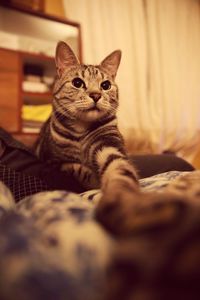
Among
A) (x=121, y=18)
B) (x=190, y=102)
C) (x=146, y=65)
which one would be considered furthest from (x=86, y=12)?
(x=190, y=102)

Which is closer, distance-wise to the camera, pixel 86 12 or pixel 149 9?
pixel 86 12

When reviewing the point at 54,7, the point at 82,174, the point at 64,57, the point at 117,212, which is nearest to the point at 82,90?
the point at 64,57

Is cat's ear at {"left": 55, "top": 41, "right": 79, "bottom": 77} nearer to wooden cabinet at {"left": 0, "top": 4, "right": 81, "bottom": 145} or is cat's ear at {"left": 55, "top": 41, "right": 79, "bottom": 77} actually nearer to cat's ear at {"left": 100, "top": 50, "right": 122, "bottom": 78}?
cat's ear at {"left": 100, "top": 50, "right": 122, "bottom": 78}

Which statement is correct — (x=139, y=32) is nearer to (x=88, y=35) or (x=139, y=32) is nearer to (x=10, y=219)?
(x=88, y=35)

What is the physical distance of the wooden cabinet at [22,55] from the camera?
1.73 metres

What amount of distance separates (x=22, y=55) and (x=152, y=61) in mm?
1114

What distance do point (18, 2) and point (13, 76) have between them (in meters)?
0.46

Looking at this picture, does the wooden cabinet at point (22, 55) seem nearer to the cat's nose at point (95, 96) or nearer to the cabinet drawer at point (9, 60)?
the cabinet drawer at point (9, 60)

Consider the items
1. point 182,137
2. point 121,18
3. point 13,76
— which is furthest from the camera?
point 182,137

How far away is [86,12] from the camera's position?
2.17 metres

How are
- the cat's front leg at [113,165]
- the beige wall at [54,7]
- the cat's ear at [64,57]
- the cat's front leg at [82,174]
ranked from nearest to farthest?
the cat's front leg at [113,165] < the cat's front leg at [82,174] < the cat's ear at [64,57] < the beige wall at [54,7]

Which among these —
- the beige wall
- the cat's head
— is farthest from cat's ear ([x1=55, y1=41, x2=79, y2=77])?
the beige wall

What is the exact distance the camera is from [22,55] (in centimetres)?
179

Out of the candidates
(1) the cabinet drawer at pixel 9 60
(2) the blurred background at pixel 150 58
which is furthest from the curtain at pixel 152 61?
(1) the cabinet drawer at pixel 9 60
